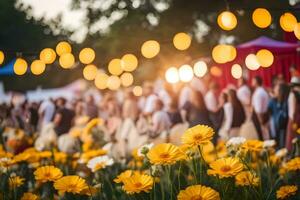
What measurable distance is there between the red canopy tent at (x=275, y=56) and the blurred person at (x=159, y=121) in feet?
4.66

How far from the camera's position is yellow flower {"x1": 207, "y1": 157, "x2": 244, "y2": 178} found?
1981 millimetres

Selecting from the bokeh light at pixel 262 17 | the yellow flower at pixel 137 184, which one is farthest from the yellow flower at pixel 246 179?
Answer: the bokeh light at pixel 262 17

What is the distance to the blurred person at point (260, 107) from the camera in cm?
657

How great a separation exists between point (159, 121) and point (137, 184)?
502 cm

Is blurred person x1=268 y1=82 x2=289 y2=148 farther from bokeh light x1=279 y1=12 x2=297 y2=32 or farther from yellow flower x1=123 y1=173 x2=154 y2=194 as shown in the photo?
yellow flower x1=123 y1=173 x2=154 y2=194

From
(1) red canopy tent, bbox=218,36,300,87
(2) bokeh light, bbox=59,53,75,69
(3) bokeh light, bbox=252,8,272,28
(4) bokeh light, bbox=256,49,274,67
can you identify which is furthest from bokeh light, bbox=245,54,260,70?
(2) bokeh light, bbox=59,53,75,69

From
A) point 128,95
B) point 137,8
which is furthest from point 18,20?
point 128,95

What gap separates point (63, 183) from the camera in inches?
83.6

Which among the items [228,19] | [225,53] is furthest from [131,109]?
[228,19]

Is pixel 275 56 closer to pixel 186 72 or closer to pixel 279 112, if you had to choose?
pixel 279 112

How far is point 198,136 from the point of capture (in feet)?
6.72

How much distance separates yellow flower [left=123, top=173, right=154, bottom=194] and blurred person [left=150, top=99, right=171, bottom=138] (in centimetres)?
491

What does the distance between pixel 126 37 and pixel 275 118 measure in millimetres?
9395

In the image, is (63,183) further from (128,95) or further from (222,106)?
(128,95)
